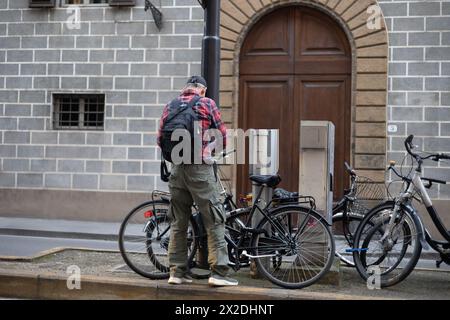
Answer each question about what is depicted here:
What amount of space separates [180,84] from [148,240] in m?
6.13

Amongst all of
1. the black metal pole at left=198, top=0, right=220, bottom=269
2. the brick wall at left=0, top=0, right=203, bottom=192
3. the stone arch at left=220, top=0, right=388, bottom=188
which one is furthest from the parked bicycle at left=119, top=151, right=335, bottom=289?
the brick wall at left=0, top=0, right=203, bottom=192

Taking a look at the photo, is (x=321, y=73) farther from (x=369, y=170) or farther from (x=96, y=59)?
(x=96, y=59)

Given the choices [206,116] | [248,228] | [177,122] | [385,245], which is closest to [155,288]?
[248,228]

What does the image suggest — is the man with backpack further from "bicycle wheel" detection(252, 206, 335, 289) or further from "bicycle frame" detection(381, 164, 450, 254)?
"bicycle frame" detection(381, 164, 450, 254)

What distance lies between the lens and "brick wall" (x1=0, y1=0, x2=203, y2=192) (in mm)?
11344

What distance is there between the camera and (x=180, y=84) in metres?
11.3

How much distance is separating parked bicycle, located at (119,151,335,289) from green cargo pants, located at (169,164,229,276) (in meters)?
0.19

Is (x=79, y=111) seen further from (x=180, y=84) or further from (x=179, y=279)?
(x=179, y=279)

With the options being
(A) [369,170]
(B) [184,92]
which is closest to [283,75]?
(A) [369,170]

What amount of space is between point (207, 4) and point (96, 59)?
20.6ft

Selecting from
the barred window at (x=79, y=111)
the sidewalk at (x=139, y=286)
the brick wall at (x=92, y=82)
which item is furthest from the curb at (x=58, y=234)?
the sidewalk at (x=139, y=286)
